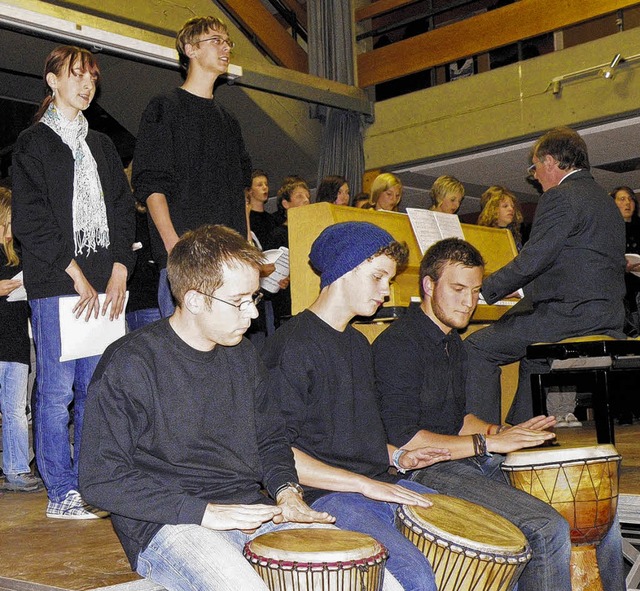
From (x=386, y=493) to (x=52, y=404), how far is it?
1388mm

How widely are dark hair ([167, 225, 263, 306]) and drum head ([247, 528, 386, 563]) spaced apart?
1.94 ft

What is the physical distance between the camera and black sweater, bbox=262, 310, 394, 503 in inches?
94.6

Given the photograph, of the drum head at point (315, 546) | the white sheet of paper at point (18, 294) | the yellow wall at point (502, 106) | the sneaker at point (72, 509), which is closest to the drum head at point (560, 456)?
the drum head at point (315, 546)

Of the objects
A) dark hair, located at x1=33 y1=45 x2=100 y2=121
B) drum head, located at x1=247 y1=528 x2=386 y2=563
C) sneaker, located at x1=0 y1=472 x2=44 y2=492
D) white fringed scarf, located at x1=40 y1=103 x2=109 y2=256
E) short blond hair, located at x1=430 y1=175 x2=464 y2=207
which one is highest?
dark hair, located at x1=33 y1=45 x2=100 y2=121

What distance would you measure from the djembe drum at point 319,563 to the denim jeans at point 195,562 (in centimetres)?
6

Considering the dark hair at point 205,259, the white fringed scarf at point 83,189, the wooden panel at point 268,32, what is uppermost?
the wooden panel at point 268,32

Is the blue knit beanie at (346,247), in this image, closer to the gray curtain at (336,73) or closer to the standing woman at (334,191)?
the standing woman at (334,191)

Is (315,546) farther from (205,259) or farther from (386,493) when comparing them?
(205,259)

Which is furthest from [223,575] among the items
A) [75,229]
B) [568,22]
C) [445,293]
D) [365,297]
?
[568,22]

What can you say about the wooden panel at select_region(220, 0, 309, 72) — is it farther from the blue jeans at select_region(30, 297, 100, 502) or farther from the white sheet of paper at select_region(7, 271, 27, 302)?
the blue jeans at select_region(30, 297, 100, 502)

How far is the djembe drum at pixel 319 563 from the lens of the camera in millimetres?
1837

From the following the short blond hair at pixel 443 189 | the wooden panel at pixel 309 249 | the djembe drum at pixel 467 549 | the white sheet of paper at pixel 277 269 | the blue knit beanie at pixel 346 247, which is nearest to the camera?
the djembe drum at pixel 467 549

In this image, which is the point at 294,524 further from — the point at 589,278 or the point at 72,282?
the point at 589,278

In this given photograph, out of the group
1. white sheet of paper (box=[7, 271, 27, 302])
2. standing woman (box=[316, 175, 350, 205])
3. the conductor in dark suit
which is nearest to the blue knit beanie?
the conductor in dark suit
